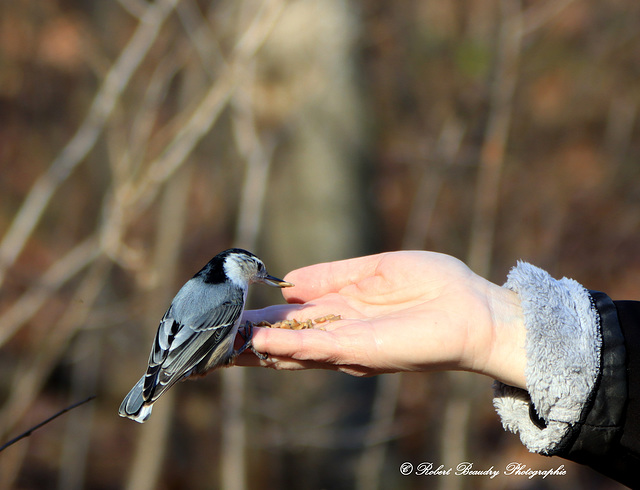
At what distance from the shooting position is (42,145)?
7.34 m

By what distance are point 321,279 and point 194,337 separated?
2.29 feet

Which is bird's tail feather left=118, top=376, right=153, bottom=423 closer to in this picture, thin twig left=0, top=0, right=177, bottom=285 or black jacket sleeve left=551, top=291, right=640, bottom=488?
black jacket sleeve left=551, top=291, right=640, bottom=488

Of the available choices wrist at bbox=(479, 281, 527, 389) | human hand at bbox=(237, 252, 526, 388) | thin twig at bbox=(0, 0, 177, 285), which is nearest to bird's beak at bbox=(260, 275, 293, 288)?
human hand at bbox=(237, 252, 526, 388)

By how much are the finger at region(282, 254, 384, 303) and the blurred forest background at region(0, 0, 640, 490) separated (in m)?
1.06

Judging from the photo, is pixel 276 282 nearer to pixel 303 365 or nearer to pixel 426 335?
pixel 303 365

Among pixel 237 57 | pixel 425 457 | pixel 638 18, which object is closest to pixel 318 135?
pixel 237 57

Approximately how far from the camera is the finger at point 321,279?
9.97ft

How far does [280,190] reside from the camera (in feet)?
16.9

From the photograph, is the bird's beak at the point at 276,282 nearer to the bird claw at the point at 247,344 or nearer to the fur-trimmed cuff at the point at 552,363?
the bird claw at the point at 247,344

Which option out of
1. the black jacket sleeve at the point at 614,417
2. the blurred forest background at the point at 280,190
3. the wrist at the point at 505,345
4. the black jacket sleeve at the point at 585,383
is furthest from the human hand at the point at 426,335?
the blurred forest background at the point at 280,190

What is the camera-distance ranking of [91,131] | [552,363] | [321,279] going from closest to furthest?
[552,363] → [321,279] → [91,131]

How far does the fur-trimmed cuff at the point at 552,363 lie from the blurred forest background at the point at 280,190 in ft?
7.38

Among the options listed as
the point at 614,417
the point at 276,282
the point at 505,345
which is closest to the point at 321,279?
the point at 276,282

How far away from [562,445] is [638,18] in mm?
6596
